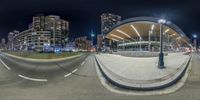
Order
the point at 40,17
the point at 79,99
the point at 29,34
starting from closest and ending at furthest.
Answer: the point at 79,99, the point at 29,34, the point at 40,17

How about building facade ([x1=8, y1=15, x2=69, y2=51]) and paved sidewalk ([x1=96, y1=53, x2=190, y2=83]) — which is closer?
paved sidewalk ([x1=96, y1=53, x2=190, y2=83])

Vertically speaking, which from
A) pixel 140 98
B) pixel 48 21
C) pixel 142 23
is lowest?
pixel 140 98

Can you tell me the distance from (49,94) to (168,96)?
4.33 metres

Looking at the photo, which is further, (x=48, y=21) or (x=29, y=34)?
(x=48, y=21)

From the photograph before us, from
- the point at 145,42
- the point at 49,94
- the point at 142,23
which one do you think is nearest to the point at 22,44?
the point at 145,42

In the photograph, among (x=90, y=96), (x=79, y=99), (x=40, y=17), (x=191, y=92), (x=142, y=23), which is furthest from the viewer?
(x=40, y=17)

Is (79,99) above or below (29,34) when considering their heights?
below

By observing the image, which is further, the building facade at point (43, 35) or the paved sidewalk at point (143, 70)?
the building facade at point (43, 35)

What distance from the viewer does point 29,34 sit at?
152500 millimetres

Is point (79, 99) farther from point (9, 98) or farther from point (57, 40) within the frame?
point (57, 40)

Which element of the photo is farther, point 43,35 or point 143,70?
point 43,35

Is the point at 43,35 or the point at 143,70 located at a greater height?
the point at 43,35

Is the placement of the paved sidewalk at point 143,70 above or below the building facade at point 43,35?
below

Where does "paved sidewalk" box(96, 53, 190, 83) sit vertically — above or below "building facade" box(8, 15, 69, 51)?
below
